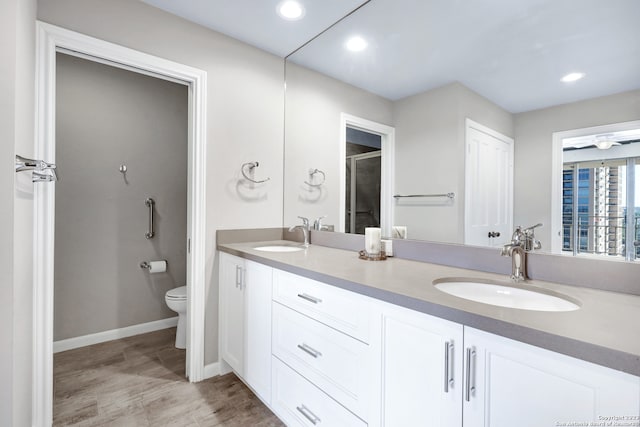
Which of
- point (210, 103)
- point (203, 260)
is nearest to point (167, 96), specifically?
point (210, 103)

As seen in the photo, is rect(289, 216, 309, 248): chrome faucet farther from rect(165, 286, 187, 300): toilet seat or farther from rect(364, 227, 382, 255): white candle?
rect(165, 286, 187, 300): toilet seat

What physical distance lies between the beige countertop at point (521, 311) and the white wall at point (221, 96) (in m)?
0.92

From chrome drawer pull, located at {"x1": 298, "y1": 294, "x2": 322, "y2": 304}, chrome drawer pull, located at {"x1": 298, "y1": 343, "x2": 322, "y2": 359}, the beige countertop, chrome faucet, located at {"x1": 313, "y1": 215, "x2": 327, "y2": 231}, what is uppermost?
chrome faucet, located at {"x1": 313, "y1": 215, "x2": 327, "y2": 231}

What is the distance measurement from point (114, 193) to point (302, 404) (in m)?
2.37

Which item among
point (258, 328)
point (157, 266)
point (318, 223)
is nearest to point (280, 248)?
point (318, 223)

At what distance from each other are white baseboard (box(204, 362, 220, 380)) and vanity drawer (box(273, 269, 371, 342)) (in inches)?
37.7

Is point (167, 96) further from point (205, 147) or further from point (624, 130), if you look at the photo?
point (624, 130)

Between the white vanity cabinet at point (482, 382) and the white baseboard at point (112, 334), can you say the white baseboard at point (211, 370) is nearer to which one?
the white baseboard at point (112, 334)

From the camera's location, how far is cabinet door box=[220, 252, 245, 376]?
1858 mm

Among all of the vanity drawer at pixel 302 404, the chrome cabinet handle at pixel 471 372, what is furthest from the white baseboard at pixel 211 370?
the chrome cabinet handle at pixel 471 372

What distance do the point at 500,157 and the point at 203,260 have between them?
1829 mm

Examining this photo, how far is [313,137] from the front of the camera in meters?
2.34

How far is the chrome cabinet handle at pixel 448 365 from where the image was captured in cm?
84

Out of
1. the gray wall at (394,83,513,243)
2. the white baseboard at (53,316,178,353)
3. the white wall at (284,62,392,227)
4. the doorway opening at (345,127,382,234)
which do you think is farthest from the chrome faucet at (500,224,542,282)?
the white baseboard at (53,316,178,353)
